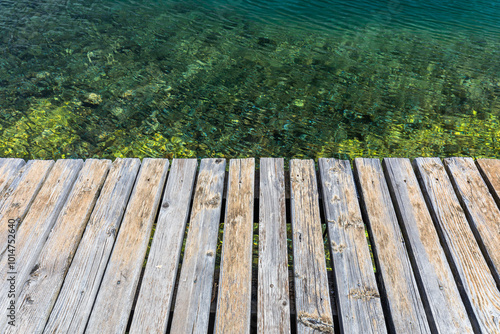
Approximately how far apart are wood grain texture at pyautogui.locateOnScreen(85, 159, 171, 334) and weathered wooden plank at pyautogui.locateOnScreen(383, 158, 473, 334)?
1522mm

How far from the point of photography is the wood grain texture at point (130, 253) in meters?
1.73

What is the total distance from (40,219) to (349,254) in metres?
2.09

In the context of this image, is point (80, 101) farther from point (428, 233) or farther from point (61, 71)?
point (428, 233)

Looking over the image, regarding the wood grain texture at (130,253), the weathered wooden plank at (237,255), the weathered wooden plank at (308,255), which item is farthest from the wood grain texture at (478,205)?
the wood grain texture at (130,253)

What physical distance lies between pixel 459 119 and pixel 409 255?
11.7 ft

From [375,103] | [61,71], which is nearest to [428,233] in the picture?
[375,103]

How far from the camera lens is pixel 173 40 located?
6.66 meters

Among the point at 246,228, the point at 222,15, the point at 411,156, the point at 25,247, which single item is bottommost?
the point at 222,15

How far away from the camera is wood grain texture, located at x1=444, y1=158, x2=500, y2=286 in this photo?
2.04 m

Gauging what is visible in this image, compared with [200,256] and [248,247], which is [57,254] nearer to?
[200,256]

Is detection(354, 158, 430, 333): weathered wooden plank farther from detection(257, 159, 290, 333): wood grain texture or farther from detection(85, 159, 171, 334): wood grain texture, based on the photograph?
detection(85, 159, 171, 334): wood grain texture

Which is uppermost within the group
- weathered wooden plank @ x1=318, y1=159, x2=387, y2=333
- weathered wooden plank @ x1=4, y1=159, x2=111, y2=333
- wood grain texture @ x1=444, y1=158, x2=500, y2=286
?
wood grain texture @ x1=444, y1=158, x2=500, y2=286

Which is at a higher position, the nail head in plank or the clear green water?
the nail head in plank

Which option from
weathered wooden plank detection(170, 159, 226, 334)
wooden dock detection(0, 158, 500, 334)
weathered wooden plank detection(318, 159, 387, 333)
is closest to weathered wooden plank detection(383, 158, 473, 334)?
wooden dock detection(0, 158, 500, 334)
